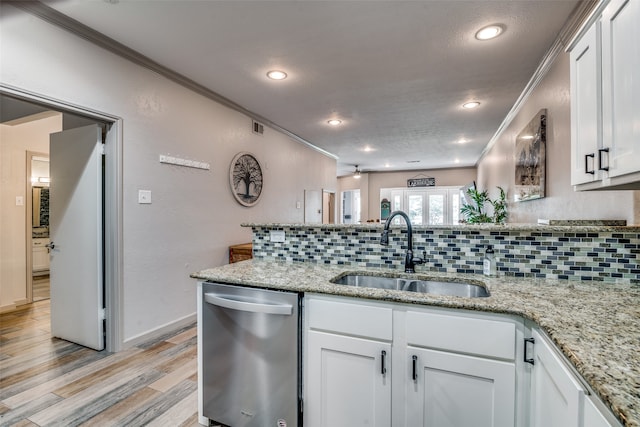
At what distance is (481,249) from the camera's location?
5.60ft

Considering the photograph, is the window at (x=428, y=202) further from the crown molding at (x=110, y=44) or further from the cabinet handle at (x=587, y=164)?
the cabinet handle at (x=587, y=164)

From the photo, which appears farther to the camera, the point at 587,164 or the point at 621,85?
the point at 587,164

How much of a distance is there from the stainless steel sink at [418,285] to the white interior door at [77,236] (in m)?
2.15

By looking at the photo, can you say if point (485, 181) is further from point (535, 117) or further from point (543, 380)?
point (543, 380)

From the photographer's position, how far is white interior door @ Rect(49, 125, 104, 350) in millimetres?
2496

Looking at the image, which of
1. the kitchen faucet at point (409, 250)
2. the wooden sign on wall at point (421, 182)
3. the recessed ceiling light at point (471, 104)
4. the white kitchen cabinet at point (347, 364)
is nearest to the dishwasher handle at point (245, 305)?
the white kitchen cabinet at point (347, 364)

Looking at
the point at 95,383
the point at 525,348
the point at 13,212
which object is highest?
the point at 13,212

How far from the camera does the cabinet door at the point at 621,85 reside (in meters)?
1.01

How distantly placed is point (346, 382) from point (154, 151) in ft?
8.39

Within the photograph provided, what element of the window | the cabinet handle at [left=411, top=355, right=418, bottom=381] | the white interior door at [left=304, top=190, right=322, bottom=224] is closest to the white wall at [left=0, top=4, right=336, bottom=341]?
the white interior door at [left=304, top=190, right=322, bottom=224]

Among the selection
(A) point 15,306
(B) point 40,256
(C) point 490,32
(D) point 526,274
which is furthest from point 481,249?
(B) point 40,256

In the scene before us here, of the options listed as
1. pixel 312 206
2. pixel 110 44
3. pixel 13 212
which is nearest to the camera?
pixel 110 44

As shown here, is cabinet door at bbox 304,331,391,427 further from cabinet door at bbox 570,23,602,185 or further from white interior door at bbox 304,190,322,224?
white interior door at bbox 304,190,322,224

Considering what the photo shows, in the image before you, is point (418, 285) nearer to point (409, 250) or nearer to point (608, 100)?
point (409, 250)
